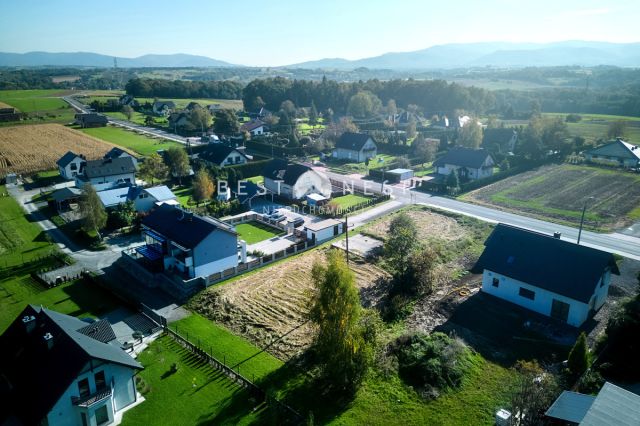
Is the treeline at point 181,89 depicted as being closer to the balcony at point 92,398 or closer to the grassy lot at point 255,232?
the grassy lot at point 255,232

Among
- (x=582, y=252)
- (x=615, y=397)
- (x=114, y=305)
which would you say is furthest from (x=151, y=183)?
(x=615, y=397)

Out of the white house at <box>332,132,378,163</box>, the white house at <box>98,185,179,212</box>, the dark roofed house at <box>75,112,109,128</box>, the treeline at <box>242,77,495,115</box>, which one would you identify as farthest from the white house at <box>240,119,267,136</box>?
the white house at <box>98,185,179,212</box>

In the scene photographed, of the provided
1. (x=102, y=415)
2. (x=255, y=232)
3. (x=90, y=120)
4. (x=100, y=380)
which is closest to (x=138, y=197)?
(x=255, y=232)

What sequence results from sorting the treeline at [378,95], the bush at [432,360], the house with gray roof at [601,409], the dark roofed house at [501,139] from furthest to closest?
1. the treeline at [378,95]
2. the dark roofed house at [501,139]
3. the bush at [432,360]
4. the house with gray roof at [601,409]

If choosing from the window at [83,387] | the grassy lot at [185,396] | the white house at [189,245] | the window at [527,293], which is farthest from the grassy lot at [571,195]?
the window at [83,387]

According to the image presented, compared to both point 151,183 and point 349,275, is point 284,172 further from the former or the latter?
point 349,275

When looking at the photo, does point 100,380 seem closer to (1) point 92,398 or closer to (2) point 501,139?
Result: (1) point 92,398

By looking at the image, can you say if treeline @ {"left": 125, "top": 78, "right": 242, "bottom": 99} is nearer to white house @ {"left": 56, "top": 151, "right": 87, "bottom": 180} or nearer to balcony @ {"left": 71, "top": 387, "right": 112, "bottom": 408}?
white house @ {"left": 56, "top": 151, "right": 87, "bottom": 180}
